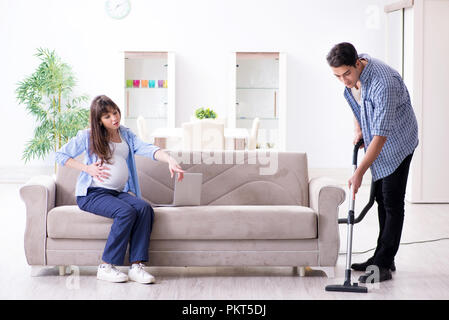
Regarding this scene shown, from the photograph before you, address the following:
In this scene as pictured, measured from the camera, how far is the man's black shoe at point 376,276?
357 cm

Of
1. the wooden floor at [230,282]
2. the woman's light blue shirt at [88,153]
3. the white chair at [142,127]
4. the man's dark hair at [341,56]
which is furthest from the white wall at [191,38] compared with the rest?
the man's dark hair at [341,56]

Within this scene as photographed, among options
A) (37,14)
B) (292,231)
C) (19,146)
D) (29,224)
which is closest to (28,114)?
(19,146)

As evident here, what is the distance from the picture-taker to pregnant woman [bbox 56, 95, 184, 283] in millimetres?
3486

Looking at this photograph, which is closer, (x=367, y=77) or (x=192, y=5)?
(x=367, y=77)

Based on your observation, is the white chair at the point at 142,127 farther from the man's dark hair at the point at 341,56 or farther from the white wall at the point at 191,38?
the man's dark hair at the point at 341,56

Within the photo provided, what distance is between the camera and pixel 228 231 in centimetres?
358

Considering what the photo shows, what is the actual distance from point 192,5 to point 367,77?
17.1 ft

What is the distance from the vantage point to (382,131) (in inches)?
128

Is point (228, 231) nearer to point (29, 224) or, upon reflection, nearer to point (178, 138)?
point (29, 224)

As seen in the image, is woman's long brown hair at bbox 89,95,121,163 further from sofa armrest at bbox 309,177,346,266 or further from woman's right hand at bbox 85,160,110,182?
sofa armrest at bbox 309,177,346,266

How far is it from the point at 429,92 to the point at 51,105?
456cm

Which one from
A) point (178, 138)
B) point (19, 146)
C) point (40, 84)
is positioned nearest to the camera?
point (178, 138)

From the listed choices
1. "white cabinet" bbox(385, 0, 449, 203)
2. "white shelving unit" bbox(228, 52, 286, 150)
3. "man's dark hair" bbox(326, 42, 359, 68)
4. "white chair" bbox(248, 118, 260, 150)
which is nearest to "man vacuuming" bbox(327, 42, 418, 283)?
"man's dark hair" bbox(326, 42, 359, 68)

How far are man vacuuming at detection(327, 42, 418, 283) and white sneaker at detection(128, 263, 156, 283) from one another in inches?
45.6
